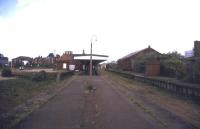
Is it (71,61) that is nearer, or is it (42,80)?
(42,80)

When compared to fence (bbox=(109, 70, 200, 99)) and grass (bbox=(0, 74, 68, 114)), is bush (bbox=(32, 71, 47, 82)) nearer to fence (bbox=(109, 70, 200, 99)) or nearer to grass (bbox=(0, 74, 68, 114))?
grass (bbox=(0, 74, 68, 114))

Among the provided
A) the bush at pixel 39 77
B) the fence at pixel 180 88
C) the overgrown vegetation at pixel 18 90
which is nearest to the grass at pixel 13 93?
the overgrown vegetation at pixel 18 90

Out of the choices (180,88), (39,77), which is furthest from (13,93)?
(39,77)

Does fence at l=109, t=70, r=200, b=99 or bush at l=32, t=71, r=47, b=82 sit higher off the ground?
bush at l=32, t=71, r=47, b=82

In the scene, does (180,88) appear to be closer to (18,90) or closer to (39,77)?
(18,90)

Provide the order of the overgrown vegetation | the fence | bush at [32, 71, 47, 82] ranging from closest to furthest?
the overgrown vegetation → the fence → bush at [32, 71, 47, 82]

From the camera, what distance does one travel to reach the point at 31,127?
374 inches

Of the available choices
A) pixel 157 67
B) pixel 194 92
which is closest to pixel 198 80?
pixel 194 92

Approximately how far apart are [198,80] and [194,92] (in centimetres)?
725

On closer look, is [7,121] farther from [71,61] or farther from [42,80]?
[71,61]

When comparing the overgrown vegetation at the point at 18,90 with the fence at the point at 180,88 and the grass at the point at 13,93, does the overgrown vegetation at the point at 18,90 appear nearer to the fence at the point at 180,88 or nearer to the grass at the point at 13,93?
the grass at the point at 13,93

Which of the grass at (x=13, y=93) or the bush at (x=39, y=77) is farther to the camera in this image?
the bush at (x=39, y=77)

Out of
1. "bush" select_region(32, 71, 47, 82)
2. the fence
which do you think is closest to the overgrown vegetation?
"bush" select_region(32, 71, 47, 82)

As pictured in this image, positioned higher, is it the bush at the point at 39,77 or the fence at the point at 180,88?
the bush at the point at 39,77
